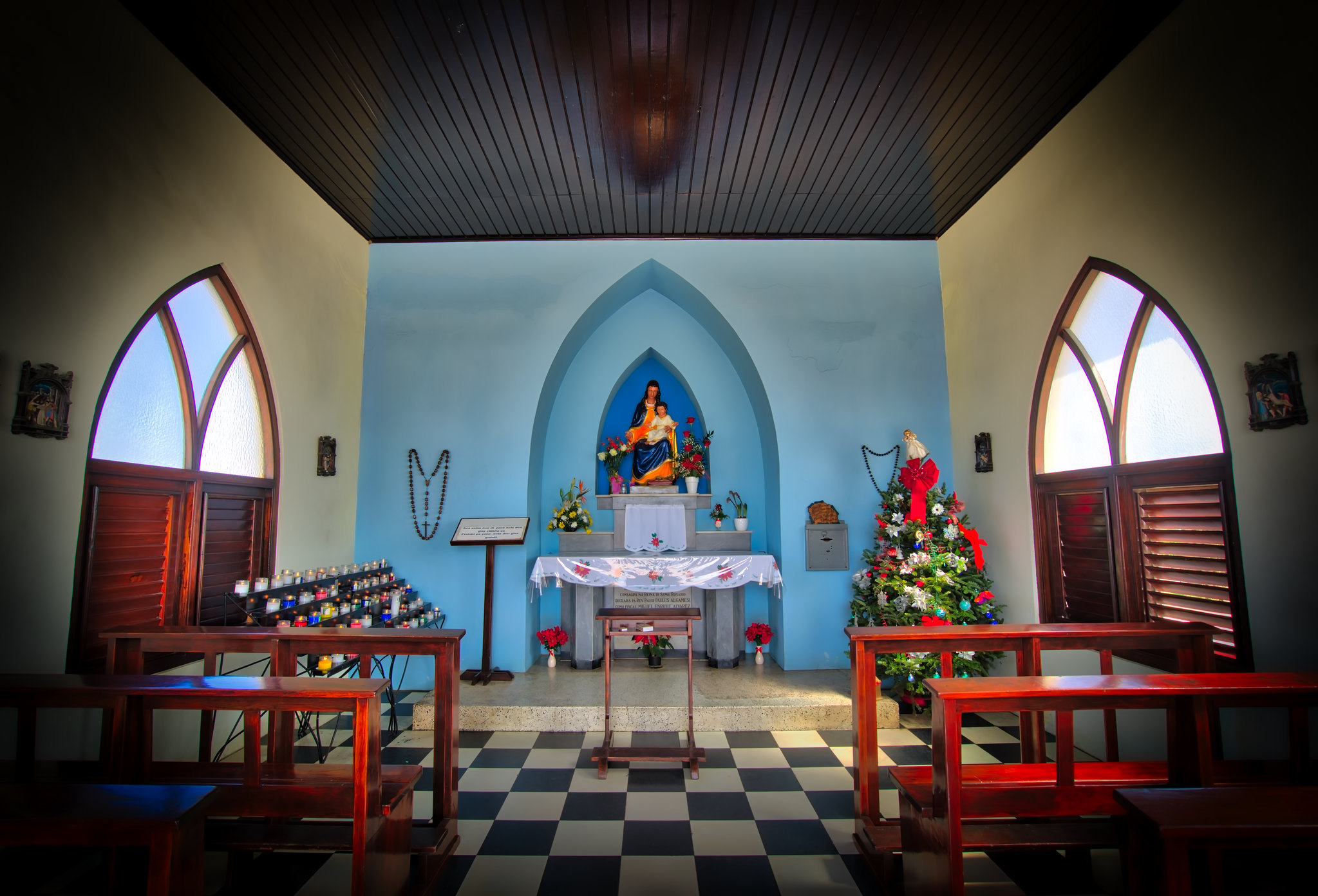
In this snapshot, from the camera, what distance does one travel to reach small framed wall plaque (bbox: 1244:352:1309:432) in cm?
291

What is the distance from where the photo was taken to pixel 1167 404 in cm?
381

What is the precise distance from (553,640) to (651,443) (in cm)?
234

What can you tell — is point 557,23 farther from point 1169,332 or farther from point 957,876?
point 957,876

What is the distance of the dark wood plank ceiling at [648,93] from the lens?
3518 millimetres

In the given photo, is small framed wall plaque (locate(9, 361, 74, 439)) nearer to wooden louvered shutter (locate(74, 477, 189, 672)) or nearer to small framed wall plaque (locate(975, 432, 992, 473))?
wooden louvered shutter (locate(74, 477, 189, 672))

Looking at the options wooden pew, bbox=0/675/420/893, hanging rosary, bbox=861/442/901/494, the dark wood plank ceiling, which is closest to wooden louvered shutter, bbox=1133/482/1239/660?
hanging rosary, bbox=861/442/901/494

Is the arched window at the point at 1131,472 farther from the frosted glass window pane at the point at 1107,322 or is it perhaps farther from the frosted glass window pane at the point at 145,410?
the frosted glass window pane at the point at 145,410

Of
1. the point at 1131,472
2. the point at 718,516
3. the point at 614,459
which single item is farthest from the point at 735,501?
the point at 1131,472

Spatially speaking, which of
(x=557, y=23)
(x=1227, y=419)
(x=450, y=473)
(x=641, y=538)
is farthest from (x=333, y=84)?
(x=1227, y=419)

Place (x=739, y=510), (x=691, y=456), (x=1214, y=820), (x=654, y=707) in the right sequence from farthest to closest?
1. (x=691, y=456)
2. (x=739, y=510)
3. (x=654, y=707)
4. (x=1214, y=820)

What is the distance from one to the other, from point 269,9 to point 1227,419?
5.63 meters

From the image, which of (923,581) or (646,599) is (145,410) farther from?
(923,581)

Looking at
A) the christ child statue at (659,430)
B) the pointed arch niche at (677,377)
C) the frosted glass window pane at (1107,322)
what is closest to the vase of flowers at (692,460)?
the pointed arch niche at (677,377)

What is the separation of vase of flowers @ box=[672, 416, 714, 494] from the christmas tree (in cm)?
196
